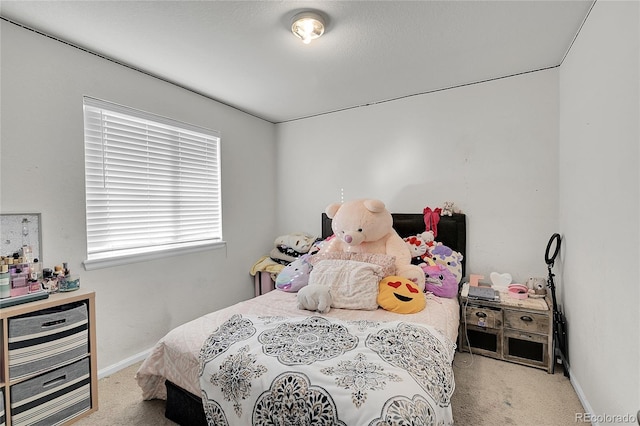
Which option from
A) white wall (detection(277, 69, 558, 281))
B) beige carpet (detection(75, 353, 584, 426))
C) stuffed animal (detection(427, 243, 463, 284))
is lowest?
beige carpet (detection(75, 353, 584, 426))

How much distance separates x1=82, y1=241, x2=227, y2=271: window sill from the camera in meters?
2.18

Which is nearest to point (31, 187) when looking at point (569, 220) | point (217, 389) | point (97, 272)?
point (97, 272)

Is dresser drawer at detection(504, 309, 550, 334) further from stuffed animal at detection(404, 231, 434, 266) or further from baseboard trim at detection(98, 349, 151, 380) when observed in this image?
baseboard trim at detection(98, 349, 151, 380)

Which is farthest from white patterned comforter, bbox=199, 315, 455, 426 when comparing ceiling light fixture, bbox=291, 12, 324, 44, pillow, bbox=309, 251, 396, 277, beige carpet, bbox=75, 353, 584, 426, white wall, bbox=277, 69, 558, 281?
ceiling light fixture, bbox=291, 12, 324, 44

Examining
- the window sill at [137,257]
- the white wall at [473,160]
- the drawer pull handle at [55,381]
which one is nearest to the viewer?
the drawer pull handle at [55,381]

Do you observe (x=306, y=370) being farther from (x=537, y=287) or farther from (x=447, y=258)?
(x=537, y=287)

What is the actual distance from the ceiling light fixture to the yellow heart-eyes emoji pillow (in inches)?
69.7

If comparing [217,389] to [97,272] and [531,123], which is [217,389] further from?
[531,123]

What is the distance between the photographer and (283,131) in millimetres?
3957

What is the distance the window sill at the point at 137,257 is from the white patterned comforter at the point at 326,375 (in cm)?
123

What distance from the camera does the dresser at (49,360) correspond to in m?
1.53

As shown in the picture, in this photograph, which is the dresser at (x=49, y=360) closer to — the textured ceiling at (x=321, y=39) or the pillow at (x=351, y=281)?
the pillow at (x=351, y=281)

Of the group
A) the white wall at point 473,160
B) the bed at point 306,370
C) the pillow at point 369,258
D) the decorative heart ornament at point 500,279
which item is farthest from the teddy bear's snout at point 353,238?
the decorative heart ornament at point 500,279

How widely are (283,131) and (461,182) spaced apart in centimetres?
232
